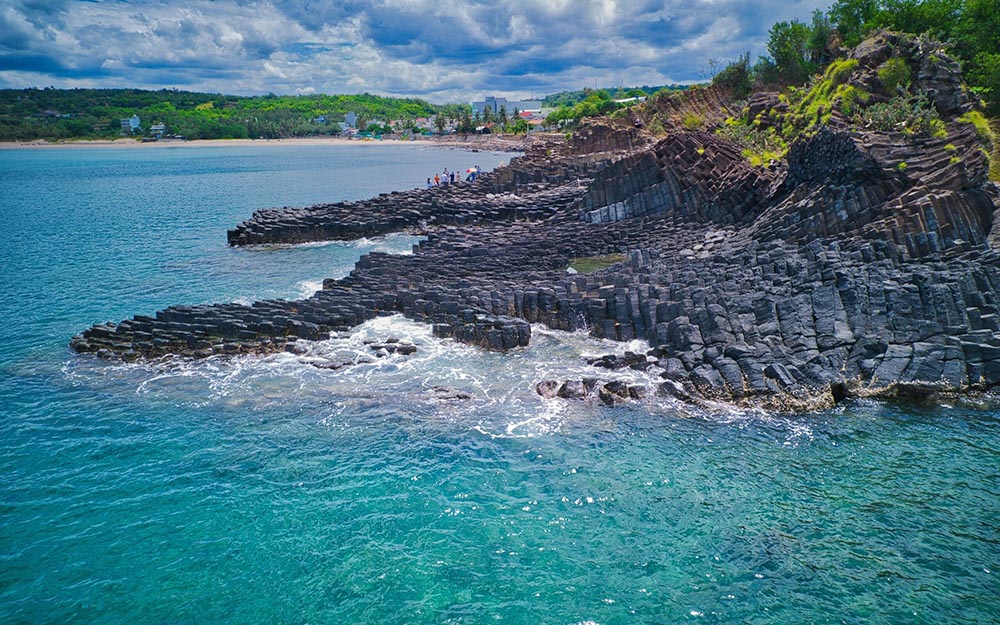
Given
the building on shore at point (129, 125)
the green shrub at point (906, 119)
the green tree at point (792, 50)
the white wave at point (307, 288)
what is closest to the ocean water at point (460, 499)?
the white wave at point (307, 288)

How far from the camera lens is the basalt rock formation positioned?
62.0ft

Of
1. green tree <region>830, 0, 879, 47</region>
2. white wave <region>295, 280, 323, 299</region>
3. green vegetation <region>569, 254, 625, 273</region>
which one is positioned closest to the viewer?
white wave <region>295, 280, 323, 299</region>

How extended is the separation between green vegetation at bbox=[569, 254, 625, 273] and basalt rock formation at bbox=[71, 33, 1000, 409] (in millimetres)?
569

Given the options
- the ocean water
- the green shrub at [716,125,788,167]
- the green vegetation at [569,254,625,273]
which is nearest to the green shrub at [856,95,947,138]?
the green shrub at [716,125,788,167]

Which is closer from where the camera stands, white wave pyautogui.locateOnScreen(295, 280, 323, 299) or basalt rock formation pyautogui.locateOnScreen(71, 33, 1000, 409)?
basalt rock formation pyautogui.locateOnScreen(71, 33, 1000, 409)

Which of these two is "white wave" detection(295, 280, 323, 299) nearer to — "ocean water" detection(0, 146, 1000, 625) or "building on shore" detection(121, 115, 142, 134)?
"ocean water" detection(0, 146, 1000, 625)

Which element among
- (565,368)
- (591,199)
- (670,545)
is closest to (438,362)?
(565,368)

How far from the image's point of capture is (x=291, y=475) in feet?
51.9

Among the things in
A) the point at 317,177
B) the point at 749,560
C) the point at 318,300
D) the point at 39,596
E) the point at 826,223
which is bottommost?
the point at 749,560

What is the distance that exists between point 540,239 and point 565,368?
18843 mm

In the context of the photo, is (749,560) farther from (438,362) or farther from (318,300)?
(318,300)

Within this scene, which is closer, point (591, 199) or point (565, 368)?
point (565, 368)

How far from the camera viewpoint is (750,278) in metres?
24.7

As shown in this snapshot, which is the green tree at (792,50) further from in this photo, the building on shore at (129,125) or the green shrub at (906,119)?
the building on shore at (129,125)
